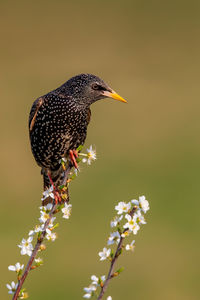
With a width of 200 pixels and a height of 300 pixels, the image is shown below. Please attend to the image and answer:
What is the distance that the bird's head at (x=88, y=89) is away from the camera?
11.4 feet

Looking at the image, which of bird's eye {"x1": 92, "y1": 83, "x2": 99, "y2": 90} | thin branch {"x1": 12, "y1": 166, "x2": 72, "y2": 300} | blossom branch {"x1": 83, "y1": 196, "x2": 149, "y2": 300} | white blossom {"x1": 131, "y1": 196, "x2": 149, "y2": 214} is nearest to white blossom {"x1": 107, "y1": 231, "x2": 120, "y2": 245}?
blossom branch {"x1": 83, "y1": 196, "x2": 149, "y2": 300}

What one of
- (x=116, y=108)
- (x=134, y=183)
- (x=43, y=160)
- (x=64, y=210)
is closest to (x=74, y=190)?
(x=134, y=183)

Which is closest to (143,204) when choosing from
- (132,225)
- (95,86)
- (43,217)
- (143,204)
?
(143,204)

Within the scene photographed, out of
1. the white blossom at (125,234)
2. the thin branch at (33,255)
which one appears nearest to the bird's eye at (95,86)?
the thin branch at (33,255)

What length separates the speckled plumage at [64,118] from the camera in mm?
3547

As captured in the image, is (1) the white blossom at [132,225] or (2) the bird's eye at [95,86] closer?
(1) the white blossom at [132,225]

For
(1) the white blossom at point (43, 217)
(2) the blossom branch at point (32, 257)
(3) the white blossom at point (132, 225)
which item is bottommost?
(2) the blossom branch at point (32, 257)

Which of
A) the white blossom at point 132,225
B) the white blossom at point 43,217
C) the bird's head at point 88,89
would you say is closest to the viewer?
the white blossom at point 132,225

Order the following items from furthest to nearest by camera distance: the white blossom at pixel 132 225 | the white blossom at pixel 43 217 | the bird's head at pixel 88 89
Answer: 1. the bird's head at pixel 88 89
2. the white blossom at pixel 43 217
3. the white blossom at pixel 132 225

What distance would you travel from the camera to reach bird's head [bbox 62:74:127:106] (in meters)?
3.47

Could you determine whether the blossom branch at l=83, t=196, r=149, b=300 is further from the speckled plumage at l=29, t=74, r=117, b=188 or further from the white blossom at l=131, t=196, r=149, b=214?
the speckled plumage at l=29, t=74, r=117, b=188

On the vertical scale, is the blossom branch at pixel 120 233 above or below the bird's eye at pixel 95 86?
below

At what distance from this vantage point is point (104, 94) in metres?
3.46

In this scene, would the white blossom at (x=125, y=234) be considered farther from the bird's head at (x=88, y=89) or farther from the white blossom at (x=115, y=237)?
the bird's head at (x=88, y=89)
